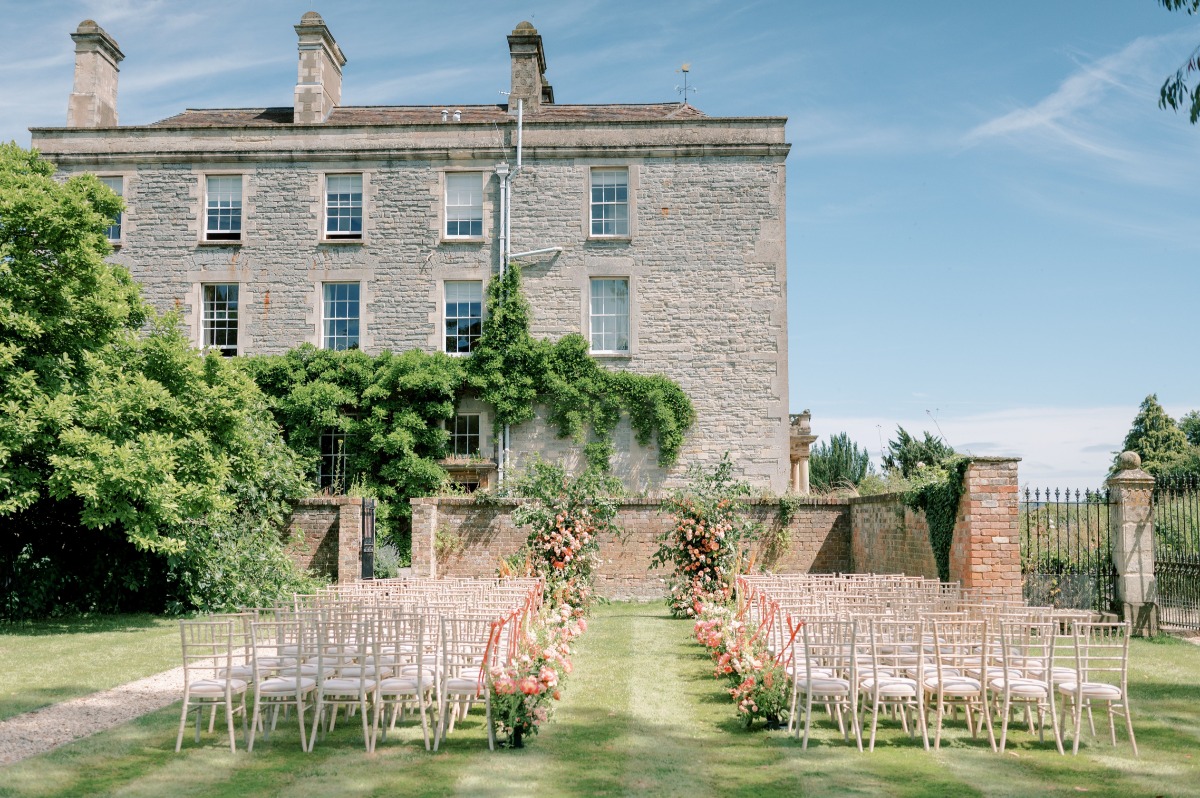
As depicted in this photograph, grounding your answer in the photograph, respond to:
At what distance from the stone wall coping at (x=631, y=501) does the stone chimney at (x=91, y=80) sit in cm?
1375

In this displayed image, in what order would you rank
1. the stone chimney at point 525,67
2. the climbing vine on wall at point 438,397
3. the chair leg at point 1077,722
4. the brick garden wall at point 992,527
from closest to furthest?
the chair leg at point 1077,722 < the brick garden wall at point 992,527 < the climbing vine on wall at point 438,397 < the stone chimney at point 525,67

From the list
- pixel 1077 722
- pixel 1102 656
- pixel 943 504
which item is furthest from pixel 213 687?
pixel 943 504

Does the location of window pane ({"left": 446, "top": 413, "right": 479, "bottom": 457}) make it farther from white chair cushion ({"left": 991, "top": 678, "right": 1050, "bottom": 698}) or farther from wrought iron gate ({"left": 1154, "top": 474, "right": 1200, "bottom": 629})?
white chair cushion ({"left": 991, "top": 678, "right": 1050, "bottom": 698})

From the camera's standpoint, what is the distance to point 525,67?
25.8m

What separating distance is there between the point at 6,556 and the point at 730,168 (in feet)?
56.0

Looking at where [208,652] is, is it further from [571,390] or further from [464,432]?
[571,390]

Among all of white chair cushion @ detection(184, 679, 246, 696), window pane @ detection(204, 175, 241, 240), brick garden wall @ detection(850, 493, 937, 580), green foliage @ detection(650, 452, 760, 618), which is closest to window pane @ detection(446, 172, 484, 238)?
window pane @ detection(204, 175, 241, 240)

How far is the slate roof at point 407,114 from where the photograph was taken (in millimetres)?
25828

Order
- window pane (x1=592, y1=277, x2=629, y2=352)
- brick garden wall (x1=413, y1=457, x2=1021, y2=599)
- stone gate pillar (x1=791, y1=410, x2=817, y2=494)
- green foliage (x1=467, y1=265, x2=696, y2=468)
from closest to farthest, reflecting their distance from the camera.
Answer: brick garden wall (x1=413, y1=457, x2=1021, y2=599) → green foliage (x1=467, y1=265, x2=696, y2=468) → window pane (x1=592, y1=277, x2=629, y2=352) → stone gate pillar (x1=791, y1=410, x2=817, y2=494)

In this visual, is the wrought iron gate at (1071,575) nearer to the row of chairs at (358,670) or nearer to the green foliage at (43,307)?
the row of chairs at (358,670)

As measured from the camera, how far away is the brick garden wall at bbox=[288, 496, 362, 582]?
19.9 metres

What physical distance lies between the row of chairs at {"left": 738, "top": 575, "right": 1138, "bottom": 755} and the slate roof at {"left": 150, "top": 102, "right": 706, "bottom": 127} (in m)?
18.2

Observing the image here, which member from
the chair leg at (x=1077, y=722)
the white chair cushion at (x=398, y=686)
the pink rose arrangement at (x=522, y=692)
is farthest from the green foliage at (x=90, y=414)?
the chair leg at (x=1077, y=722)

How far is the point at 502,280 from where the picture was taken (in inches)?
963
